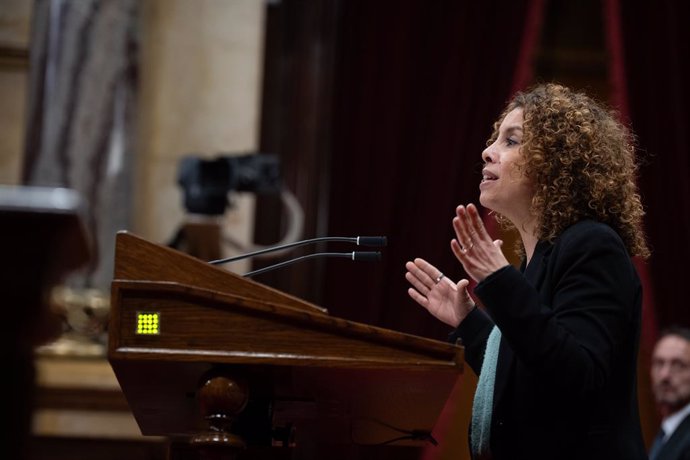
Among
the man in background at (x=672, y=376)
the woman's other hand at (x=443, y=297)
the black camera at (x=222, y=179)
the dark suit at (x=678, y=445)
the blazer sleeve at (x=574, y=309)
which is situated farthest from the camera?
the man in background at (x=672, y=376)

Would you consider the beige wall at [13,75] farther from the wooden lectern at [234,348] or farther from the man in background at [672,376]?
the wooden lectern at [234,348]

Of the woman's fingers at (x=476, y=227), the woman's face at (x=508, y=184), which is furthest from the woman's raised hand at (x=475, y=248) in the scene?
the woman's face at (x=508, y=184)

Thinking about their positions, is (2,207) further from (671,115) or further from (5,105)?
(671,115)

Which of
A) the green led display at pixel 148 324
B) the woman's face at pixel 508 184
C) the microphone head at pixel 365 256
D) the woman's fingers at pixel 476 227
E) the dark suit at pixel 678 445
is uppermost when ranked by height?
the woman's face at pixel 508 184

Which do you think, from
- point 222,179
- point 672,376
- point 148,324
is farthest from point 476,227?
point 672,376

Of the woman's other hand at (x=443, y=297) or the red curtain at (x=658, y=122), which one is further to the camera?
the red curtain at (x=658, y=122)

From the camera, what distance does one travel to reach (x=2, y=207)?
42.7 inches

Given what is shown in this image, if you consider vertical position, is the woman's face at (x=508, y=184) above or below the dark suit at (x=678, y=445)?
above

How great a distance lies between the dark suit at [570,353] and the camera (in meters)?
1.91

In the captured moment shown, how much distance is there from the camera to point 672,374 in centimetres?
477

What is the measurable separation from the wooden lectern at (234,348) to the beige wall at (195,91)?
2920 millimetres

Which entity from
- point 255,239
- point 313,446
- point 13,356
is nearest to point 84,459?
point 255,239

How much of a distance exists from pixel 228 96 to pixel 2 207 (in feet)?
12.9

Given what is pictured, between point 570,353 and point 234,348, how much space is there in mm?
548
